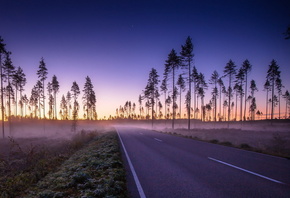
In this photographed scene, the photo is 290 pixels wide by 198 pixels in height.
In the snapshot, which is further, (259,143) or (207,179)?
(259,143)

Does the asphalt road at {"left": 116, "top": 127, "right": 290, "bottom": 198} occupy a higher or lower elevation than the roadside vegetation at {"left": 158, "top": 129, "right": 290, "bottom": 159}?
higher

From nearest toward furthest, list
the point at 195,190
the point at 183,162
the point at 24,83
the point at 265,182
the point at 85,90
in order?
the point at 195,190 < the point at 265,182 < the point at 183,162 < the point at 24,83 < the point at 85,90

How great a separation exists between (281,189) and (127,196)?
447cm

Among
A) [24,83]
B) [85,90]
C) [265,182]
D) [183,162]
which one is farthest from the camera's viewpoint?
[85,90]

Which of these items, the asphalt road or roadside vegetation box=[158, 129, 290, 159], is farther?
roadside vegetation box=[158, 129, 290, 159]

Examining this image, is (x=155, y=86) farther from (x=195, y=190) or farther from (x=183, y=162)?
(x=195, y=190)

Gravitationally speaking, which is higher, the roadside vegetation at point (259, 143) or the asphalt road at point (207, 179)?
the asphalt road at point (207, 179)

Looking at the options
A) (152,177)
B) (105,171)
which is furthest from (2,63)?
(152,177)

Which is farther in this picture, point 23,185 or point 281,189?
point 23,185

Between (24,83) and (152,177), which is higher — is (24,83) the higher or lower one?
the higher one

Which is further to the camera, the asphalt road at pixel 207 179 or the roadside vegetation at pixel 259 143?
the roadside vegetation at pixel 259 143

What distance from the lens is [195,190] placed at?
4875 millimetres

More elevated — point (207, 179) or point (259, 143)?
point (207, 179)

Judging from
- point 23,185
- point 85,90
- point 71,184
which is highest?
point 85,90
